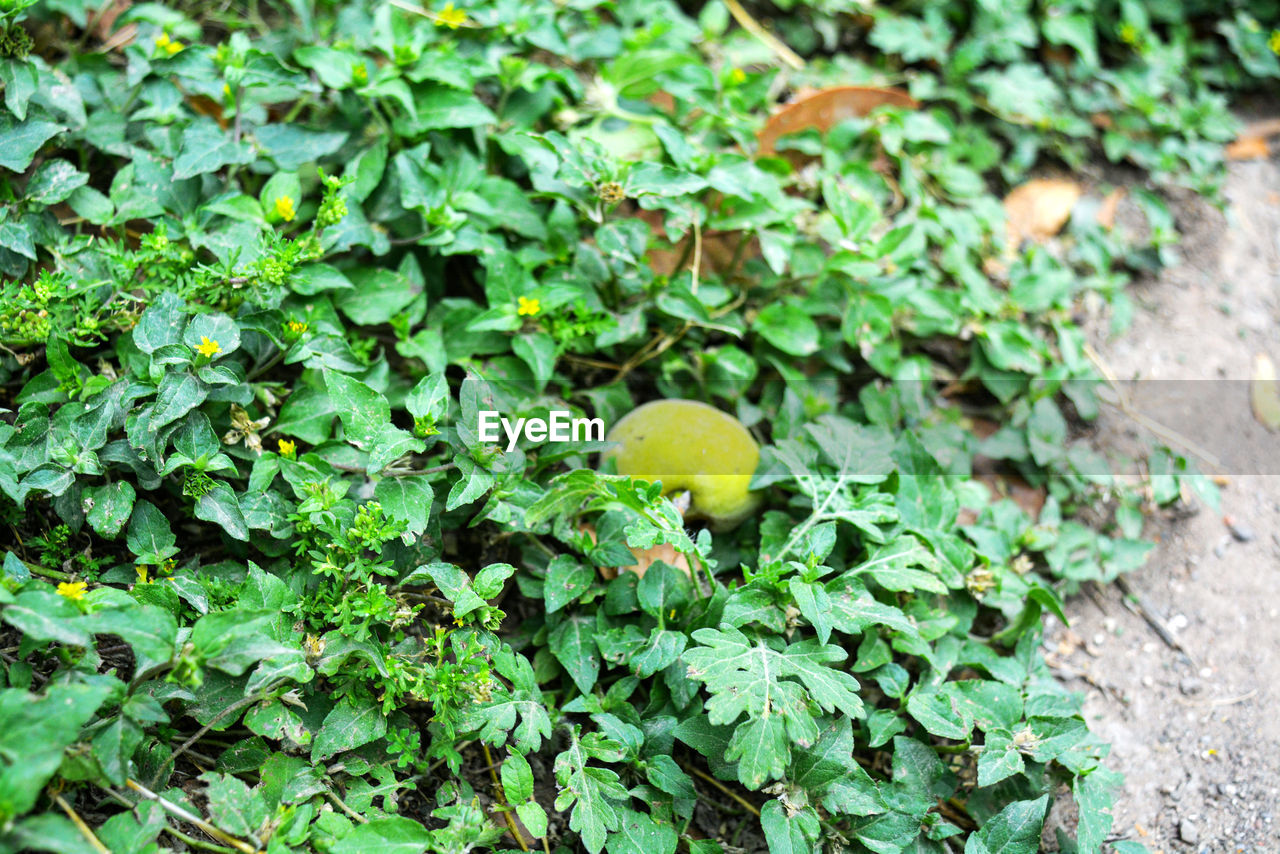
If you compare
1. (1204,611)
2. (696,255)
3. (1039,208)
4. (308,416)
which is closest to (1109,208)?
(1039,208)

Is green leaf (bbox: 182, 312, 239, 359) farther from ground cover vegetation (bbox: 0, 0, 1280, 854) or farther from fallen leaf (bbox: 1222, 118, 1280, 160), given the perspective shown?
fallen leaf (bbox: 1222, 118, 1280, 160)

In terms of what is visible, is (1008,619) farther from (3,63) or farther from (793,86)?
(3,63)

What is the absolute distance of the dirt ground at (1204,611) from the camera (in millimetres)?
2555

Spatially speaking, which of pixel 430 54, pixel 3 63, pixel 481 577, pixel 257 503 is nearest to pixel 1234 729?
pixel 481 577

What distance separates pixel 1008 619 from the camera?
2.75 meters

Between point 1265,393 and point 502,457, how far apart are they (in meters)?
2.91

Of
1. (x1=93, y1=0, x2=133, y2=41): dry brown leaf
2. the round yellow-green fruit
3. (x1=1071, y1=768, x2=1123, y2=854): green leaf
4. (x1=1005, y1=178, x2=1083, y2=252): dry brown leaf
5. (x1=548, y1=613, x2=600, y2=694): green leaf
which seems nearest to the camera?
(x1=1071, y1=768, x2=1123, y2=854): green leaf

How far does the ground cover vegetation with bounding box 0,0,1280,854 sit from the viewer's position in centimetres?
204

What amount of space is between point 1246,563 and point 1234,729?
25.5 inches

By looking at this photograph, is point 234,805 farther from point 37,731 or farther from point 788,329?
point 788,329

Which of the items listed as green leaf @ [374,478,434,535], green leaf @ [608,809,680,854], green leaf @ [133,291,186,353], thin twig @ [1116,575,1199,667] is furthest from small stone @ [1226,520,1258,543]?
green leaf @ [133,291,186,353]

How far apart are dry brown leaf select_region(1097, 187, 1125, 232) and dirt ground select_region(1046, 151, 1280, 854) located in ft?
0.89

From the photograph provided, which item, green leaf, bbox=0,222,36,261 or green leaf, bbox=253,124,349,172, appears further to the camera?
green leaf, bbox=253,124,349,172

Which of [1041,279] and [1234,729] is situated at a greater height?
[1041,279]
